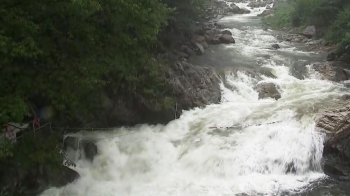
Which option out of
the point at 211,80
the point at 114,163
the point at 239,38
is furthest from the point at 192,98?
the point at 239,38

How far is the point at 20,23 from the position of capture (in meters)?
7.48

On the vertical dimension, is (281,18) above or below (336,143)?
above

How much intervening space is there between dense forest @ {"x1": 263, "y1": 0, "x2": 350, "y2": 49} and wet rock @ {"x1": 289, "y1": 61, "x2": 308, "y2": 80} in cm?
261

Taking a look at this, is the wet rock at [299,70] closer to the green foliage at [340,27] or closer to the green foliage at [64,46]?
the green foliage at [340,27]

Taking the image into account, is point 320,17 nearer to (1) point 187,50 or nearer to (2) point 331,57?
(2) point 331,57

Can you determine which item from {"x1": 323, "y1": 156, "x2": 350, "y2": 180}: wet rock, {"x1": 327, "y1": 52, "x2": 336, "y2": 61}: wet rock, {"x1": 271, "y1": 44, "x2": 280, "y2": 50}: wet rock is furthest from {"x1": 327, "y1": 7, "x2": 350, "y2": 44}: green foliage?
{"x1": 323, "y1": 156, "x2": 350, "y2": 180}: wet rock

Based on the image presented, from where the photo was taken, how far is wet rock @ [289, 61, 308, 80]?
56.9 ft

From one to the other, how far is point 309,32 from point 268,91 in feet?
40.3

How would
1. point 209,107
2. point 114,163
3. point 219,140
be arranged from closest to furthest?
point 114,163 < point 219,140 < point 209,107

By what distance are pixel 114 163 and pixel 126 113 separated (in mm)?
2063

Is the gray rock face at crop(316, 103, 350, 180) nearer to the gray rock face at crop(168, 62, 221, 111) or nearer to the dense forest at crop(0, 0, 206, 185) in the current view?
the gray rock face at crop(168, 62, 221, 111)

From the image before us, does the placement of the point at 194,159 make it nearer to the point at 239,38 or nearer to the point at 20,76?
the point at 20,76

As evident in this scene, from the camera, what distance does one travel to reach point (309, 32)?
25.5 meters

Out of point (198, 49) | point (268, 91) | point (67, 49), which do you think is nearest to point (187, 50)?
point (198, 49)
